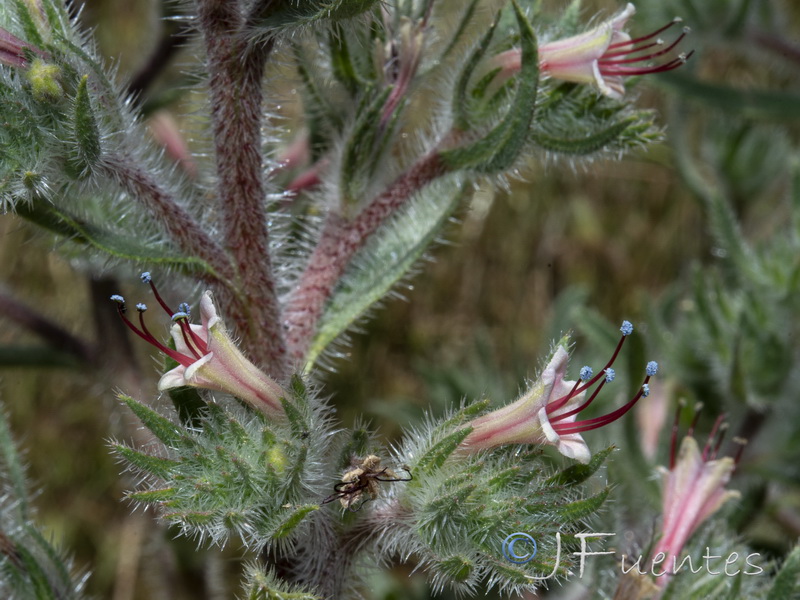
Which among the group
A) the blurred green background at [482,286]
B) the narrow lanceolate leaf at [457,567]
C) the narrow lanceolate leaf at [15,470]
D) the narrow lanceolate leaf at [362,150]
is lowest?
the blurred green background at [482,286]

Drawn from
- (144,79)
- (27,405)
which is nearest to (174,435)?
(144,79)

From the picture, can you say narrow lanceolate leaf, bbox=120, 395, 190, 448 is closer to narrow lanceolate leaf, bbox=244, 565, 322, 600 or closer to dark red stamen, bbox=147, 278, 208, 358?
dark red stamen, bbox=147, 278, 208, 358

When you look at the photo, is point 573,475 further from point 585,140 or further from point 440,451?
point 585,140

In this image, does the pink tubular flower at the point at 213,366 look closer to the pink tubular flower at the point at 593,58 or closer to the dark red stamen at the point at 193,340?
the dark red stamen at the point at 193,340

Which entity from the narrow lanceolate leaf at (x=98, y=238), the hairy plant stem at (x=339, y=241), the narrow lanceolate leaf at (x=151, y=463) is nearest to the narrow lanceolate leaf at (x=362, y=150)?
the hairy plant stem at (x=339, y=241)

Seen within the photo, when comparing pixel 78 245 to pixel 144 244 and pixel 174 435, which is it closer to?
pixel 144 244

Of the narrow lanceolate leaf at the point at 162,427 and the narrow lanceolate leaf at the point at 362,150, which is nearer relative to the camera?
the narrow lanceolate leaf at the point at 162,427
